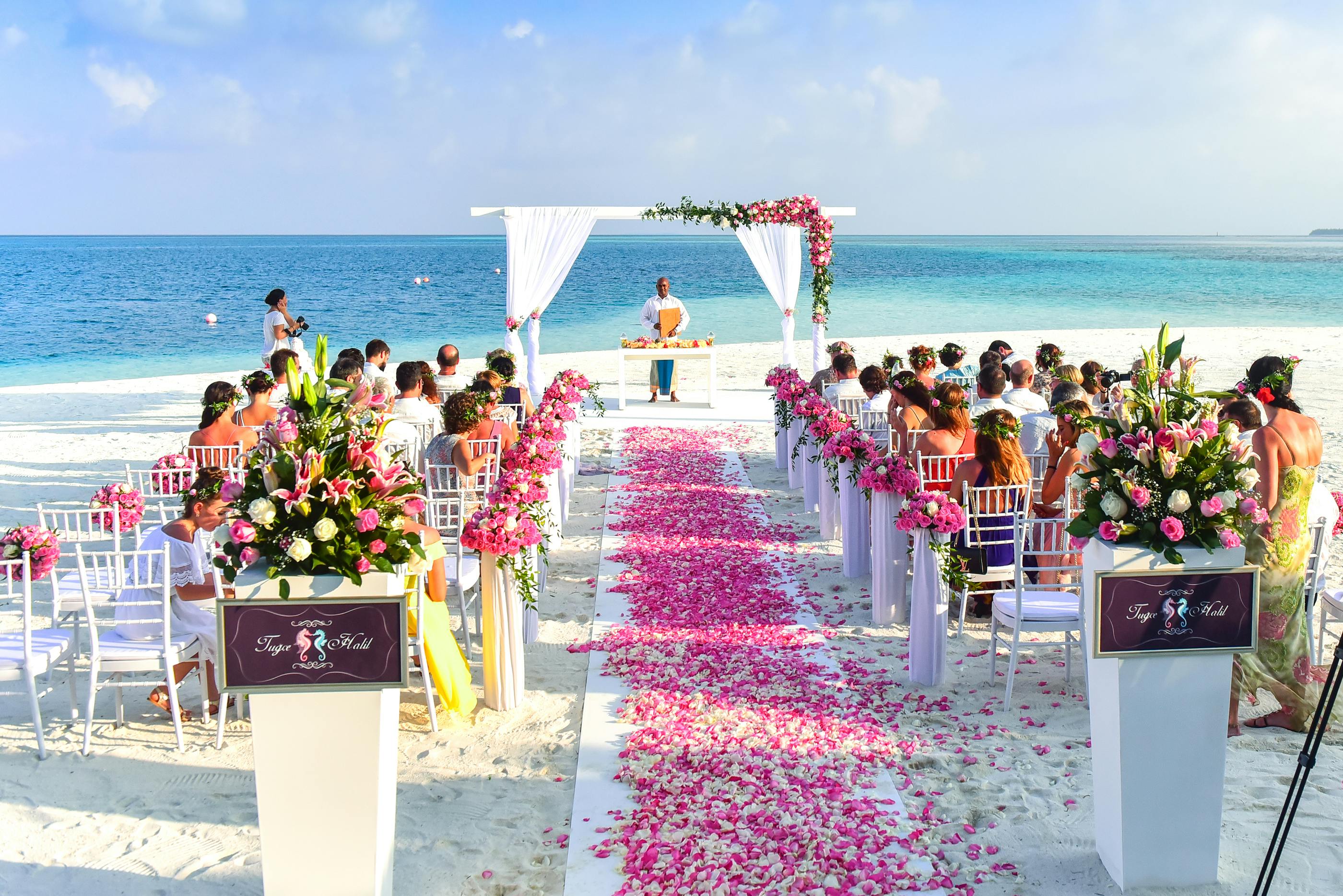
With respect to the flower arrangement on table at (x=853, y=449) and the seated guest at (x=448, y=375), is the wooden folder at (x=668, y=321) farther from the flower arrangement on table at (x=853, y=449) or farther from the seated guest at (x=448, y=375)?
the flower arrangement on table at (x=853, y=449)

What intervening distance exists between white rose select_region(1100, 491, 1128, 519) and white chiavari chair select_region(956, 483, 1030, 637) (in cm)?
227

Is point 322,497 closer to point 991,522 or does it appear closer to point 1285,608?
point 991,522

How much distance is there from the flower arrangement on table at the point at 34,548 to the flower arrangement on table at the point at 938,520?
4317 mm

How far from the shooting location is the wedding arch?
14164mm

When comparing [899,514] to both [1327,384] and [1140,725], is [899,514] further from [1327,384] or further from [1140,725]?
[1327,384]

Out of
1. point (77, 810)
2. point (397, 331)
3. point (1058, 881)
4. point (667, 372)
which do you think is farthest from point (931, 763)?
point (397, 331)

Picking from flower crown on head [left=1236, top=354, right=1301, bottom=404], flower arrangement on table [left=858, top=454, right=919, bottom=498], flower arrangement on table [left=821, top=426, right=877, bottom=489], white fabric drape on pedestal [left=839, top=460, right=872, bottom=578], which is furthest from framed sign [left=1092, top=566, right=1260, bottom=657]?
white fabric drape on pedestal [left=839, top=460, right=872, bottom=578]

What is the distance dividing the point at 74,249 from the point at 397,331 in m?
89.1

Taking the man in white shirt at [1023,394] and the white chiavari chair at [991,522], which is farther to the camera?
the man in white shirt at [1023,394]

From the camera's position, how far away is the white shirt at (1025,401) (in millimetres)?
8906

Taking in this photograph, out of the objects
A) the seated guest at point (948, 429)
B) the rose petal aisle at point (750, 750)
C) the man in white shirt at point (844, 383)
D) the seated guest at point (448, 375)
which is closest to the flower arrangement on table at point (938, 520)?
the rose petal aisle at point (750, 750)

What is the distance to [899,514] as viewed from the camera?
18.5 feet

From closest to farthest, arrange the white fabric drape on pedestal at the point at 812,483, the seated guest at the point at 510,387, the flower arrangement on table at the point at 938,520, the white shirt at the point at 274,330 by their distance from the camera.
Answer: the flower arrangement on table at the point at 938,520 → the white fabric drape on pedestal at the point at 812,483 → the seated guest at the point at 510,387 → the white shirt at the point at 274,330

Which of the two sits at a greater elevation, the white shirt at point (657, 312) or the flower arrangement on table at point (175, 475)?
the white shirt at point (657, 312)
